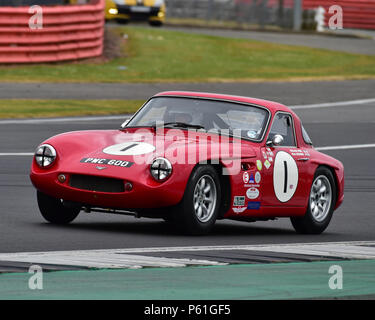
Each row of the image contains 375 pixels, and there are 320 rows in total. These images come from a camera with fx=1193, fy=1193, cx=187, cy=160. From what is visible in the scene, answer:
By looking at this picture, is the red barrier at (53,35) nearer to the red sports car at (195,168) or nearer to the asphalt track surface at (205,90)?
the asphalt track surface at (205,90)

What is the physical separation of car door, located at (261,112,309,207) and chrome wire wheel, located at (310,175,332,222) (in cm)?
21

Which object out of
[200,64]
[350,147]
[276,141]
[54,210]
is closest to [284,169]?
[276,141]

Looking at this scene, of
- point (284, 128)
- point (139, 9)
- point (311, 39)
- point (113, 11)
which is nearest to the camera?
point (284, 128)

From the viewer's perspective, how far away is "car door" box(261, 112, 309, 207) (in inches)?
431

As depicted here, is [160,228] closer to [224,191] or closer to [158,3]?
[224,191]

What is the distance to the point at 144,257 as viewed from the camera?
28.6ft

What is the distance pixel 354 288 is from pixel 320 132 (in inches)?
517

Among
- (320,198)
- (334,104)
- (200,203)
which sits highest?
(200,203)

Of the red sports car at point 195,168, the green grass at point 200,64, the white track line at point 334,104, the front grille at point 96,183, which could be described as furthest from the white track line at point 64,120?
the front grille at point 96,183

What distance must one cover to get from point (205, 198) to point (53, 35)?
2021cm

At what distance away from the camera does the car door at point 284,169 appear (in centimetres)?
1095

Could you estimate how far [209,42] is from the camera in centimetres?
4016

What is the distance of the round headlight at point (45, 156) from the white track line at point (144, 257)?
A: 1609 millimetres

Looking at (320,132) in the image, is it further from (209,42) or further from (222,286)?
(209,42)
